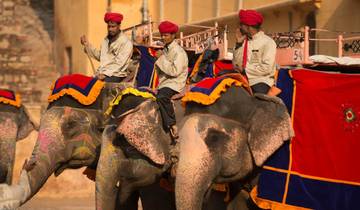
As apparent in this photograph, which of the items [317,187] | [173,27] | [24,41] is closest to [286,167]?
[317,187]

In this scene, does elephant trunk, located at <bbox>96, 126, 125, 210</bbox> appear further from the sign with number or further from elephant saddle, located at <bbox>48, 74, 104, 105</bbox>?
the sign with number

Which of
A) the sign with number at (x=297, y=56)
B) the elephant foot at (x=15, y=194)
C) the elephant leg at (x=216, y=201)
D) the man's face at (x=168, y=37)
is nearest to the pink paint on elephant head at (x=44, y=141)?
the elephant foot at (x=15, y=194)

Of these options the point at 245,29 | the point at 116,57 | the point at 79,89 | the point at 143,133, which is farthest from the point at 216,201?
the point at 116,57

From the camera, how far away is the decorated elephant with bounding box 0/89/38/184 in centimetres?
961

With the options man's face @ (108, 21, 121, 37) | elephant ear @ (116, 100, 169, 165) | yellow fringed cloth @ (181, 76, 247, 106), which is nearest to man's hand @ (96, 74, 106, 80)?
man's face @ (108, 21, 121, 37)

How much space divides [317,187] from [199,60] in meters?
2.86

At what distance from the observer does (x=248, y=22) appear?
7852 mm

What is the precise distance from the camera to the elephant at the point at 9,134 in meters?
9.59

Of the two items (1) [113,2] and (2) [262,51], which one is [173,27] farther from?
(1) [113,2]

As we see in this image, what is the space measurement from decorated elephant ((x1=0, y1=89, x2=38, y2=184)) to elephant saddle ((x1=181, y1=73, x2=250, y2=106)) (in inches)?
115

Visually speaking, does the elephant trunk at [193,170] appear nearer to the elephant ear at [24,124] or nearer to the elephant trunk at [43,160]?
the elephant trunk at [43,160]

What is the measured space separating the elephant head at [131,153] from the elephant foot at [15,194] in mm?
859

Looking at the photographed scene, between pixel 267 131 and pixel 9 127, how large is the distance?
355 centimetres

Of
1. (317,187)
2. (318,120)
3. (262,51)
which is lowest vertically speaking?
(317,187)
